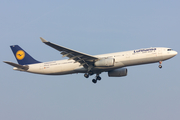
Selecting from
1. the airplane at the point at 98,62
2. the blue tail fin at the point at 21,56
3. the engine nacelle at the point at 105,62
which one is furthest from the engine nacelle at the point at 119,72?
the blue tail fin at the point at 21,56

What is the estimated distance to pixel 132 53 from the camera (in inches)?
1597

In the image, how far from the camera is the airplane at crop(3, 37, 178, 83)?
39656mm

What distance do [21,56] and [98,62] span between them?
1561cm

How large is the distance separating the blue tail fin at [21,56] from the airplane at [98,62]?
1588mm

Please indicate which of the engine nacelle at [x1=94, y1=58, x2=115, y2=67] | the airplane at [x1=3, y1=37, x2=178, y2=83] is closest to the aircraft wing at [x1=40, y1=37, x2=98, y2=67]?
the airplane at [x1=3, y1=37, x2=178, y2=83]

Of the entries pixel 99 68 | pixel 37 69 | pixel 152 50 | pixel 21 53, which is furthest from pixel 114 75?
pixel 21 53

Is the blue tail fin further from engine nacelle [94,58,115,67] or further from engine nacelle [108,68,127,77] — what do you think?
engine nacelle [108,68,127,77]

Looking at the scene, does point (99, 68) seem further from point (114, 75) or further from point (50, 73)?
point (50, 73)

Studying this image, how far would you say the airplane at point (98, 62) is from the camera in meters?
39.7

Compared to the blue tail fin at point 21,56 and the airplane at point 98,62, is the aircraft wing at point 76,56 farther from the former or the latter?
the blue tail fin at point 21,56

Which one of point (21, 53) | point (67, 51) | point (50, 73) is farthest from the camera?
point (21, 53)

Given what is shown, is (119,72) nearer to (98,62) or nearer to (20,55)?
(98,62)

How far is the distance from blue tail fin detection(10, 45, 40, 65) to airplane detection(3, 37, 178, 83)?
62.5 inches

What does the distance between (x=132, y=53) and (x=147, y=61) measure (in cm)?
258
